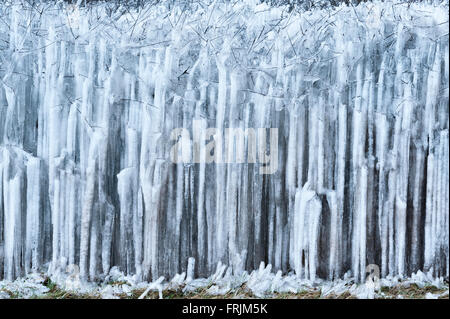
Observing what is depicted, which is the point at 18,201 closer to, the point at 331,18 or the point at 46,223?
the point at 46,223

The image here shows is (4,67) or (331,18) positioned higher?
(331,18)

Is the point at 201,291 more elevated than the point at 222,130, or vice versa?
the point at 222,130

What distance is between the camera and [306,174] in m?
1.77

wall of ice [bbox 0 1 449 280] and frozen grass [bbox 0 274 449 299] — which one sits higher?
wall of ice [bbox 0 1 449 280]

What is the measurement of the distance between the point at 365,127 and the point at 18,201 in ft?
4.93

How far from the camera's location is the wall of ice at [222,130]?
175cm

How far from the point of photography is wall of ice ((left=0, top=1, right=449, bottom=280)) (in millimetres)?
1755

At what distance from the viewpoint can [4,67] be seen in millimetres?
1787

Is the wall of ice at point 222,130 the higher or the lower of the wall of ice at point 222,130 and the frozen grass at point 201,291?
the higher

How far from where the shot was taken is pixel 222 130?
176 cm
